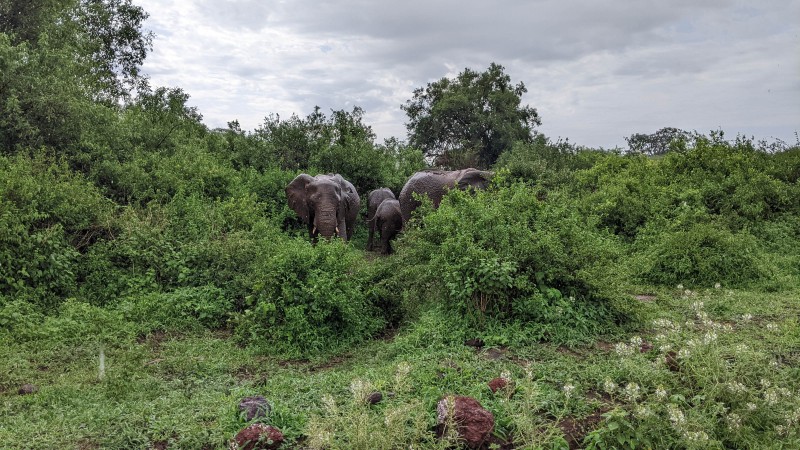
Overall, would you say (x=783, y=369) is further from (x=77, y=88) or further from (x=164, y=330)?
(x=77, y=88)

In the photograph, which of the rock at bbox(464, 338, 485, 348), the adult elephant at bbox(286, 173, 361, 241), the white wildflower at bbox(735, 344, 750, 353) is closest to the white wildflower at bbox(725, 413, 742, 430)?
the white wildflower at bbox(735, 344, 750, 353)

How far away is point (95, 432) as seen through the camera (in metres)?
4.55

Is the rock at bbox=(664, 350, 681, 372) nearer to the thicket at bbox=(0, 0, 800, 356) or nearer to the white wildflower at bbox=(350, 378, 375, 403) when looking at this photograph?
the thicket at bbox=(0, 0, 800, 356)

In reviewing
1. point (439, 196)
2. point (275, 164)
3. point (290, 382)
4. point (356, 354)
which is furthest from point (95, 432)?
point (275, 164)

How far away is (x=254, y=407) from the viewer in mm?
4508

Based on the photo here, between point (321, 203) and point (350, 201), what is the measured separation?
1.91 meters

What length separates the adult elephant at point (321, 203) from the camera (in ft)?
40.8

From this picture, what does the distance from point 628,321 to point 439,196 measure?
7735mm

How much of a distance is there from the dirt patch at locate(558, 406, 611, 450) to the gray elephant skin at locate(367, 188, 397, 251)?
11.6 m

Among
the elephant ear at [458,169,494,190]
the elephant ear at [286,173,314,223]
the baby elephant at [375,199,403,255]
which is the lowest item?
the baby elephant at [375,199,403,255]

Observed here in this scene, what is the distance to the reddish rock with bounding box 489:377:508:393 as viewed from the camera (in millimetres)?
4763

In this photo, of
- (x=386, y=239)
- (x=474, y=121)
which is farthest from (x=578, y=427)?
(x=474, y=121)

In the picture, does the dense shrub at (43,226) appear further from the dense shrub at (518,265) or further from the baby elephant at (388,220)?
the baby elephant at (388,220)

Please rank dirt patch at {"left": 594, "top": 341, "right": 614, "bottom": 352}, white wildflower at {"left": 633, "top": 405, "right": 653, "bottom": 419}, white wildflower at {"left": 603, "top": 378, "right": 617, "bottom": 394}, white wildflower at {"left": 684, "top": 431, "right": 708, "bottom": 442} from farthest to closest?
1. dirt patch at {"left": 594, "top": 341, "right": 614, "bottom": 352}
2. white wildflower at {"left": 603, "top": 378, "right": 617, "bottom": 394}
3. white wildflower at {"left": 633, "top": 405, "right": 653, "bottom": 419}
4. white wildflower at {"left": 684, "top": 431, "right": 708, "bottom": 442}
